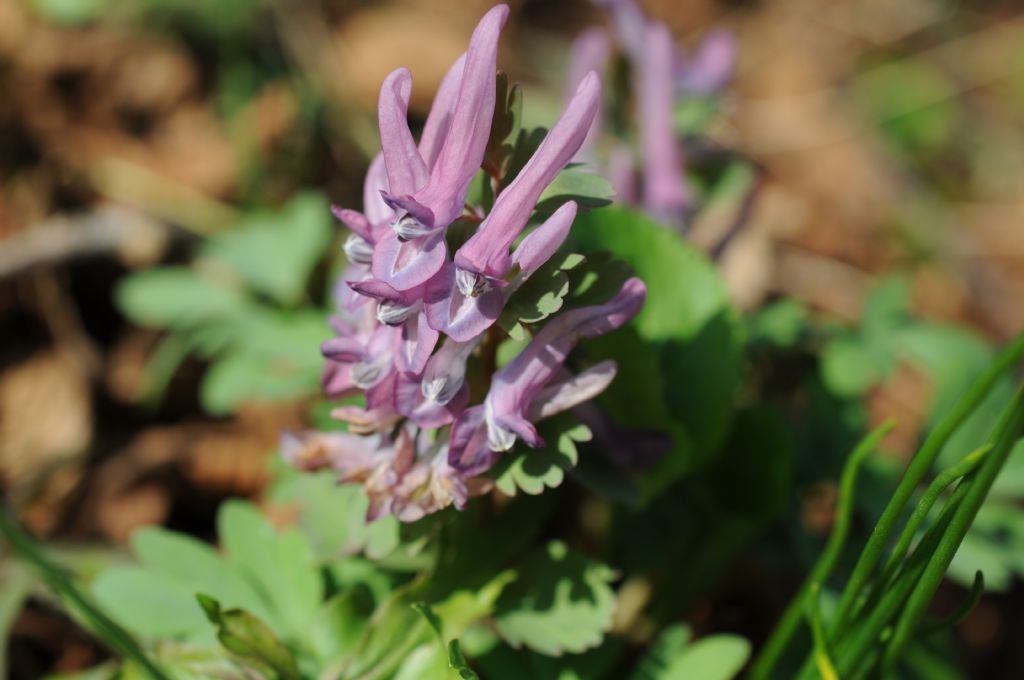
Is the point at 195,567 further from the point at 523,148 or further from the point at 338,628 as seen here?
the point at 523,148

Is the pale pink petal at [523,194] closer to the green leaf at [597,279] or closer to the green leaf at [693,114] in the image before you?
the green leaf at [597,279]

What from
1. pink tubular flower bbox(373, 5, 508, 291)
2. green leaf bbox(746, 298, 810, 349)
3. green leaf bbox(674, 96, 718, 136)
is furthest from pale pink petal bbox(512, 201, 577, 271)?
green leaf bbox(674, 96, 718, 136)

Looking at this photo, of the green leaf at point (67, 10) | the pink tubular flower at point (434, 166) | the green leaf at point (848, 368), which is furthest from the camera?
the green leaf at point (67, 10)

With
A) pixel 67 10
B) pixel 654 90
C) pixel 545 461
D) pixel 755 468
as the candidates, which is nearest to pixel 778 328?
pixel 755 468

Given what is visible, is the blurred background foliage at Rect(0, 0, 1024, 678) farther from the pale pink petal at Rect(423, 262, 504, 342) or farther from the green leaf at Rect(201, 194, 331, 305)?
the pale pink petal at Rect(423, 262, 504, 342)

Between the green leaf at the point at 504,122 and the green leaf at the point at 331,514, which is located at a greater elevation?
the green leaf at the point at 504,122

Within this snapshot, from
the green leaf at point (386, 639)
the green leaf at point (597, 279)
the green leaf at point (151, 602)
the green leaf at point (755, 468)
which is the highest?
the green leaf at point (597, 279)

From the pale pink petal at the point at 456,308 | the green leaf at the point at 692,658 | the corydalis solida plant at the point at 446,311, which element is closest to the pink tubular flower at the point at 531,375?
the corydalis solida plant at the point at 446,311
